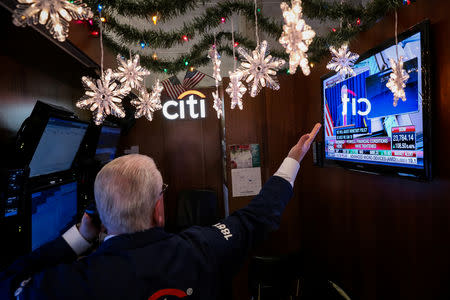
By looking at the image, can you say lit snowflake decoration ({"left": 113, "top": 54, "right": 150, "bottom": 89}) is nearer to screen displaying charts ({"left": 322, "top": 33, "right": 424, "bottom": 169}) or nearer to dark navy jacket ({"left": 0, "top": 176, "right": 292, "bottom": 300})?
dark navy jacket ({"left": 0, "top": 176, "right": 292, "bottom": 300})

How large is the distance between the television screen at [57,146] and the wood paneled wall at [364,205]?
1.65 meters

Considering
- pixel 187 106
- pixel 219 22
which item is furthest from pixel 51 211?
pixel 187 106

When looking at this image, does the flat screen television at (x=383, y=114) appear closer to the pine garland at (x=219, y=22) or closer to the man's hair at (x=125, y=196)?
the pine garland at (x=219, y=22)

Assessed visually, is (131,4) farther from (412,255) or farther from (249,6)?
(412,255)

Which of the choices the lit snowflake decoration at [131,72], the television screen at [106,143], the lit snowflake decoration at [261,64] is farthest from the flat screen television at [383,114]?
the television screen at [106,143]

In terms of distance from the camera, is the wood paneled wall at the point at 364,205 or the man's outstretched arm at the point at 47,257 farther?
the wood paneled wall at the point at 364,205

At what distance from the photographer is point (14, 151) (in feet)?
4.36

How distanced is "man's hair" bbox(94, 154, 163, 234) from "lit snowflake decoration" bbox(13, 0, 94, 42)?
20.8 inches

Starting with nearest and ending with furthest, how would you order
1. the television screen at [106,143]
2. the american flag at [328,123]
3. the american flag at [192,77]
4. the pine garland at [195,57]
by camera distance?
1. the american flag at [328,123]
2. the pine garland at [195,57]
3. the television screen at [106,143]
4. the american flag at [192,77]

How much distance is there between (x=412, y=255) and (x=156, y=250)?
176cm

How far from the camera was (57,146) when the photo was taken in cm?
171

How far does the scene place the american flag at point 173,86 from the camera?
301cm

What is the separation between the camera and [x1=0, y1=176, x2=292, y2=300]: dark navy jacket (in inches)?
29.2

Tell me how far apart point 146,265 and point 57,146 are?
1404 mm
